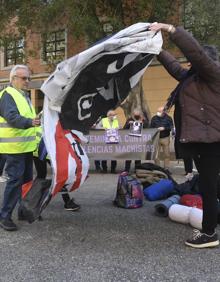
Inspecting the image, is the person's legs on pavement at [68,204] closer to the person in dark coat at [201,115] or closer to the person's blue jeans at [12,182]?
the person's blue jeans at [12,182]

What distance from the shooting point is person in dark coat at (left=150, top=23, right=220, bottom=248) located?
12.9 ft

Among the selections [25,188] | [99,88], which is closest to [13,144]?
[25,188]

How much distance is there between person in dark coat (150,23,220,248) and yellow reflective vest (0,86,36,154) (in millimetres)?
1762

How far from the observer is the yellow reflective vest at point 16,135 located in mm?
5008

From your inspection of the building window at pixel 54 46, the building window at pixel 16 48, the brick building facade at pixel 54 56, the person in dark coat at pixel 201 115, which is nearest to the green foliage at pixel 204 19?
the brick building facade at pixel 54 56

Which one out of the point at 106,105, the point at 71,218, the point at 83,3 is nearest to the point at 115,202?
the point at 71,218

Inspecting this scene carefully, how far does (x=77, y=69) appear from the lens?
4316 mm

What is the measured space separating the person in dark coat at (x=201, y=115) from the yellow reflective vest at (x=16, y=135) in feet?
5.78

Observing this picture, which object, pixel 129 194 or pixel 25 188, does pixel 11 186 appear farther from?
pixel 129 194

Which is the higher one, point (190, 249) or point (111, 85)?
point (111, 85)

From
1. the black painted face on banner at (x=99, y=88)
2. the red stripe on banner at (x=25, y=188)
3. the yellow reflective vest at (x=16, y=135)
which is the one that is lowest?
the red stripe on banner at (x=25, y=188)

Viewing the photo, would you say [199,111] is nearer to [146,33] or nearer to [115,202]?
[146,33]

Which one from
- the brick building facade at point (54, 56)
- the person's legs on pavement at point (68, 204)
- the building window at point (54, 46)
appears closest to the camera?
the person's legs on pavement at point (68, 204)

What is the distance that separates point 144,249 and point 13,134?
77.5 inches
